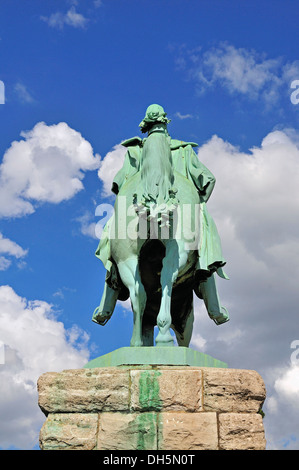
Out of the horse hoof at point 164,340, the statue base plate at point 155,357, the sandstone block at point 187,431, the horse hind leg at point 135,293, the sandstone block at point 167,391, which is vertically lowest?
the sandstone block at point 187,431

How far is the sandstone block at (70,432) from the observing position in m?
6.71

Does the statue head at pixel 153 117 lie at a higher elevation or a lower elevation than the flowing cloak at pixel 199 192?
→ higher

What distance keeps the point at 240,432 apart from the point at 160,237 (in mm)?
2388

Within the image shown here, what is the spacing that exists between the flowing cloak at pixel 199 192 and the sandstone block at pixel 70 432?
2018mm

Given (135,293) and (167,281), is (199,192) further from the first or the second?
(135,293)

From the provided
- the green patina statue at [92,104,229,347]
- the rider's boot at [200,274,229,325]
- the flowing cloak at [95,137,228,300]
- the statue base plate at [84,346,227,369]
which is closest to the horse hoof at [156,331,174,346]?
the green patina statue at [92,104,229,347]

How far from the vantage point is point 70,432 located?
6773 millimetres

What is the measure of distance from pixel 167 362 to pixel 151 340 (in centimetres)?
191

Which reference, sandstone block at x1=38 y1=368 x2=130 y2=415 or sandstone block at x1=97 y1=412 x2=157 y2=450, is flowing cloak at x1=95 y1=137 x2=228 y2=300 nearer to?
sandstone block at x1=38 y1=368 x2=130 y2=415

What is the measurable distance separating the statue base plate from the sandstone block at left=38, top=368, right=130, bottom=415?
282 mm

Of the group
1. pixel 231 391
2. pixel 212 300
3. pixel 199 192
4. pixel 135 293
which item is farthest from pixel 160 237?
pixel 231 391

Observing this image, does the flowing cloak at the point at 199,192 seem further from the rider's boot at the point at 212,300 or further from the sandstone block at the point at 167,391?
the sandstone block at the point at 167,391

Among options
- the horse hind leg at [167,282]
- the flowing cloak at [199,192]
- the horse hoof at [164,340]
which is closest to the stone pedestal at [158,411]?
the horse hoof at [164,340]
